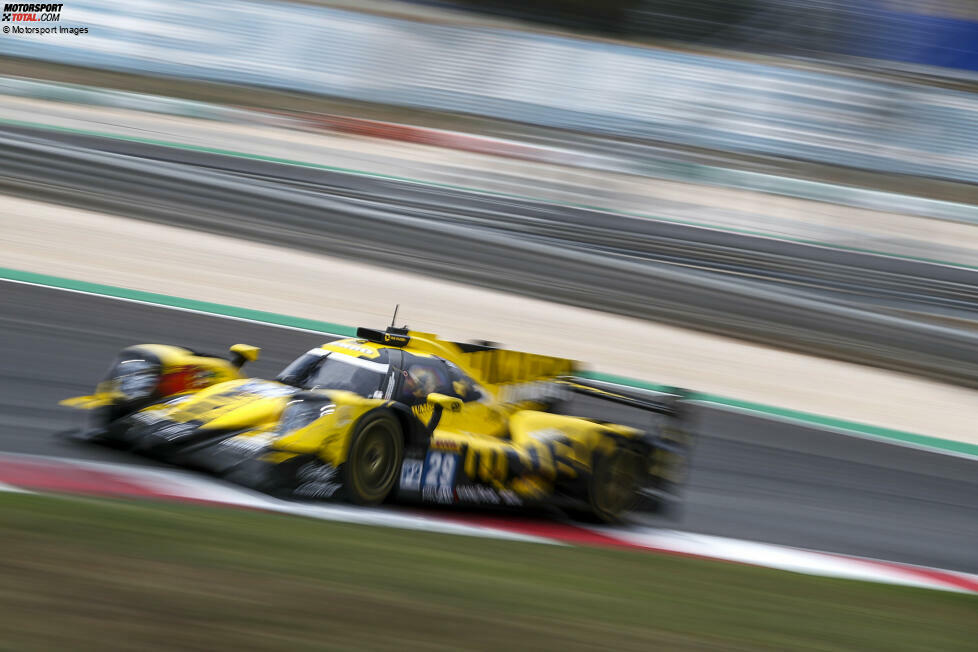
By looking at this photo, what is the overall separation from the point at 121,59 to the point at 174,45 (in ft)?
3.40

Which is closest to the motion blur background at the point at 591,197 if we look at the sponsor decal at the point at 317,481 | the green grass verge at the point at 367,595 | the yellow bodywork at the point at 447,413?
the green grass verge at the point at 367,595

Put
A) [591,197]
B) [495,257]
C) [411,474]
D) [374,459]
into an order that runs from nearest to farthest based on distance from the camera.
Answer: [374,459] → [411,474] → [495,257] → [591,197]

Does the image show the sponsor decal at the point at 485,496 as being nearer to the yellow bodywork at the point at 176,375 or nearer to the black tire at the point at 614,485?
the black tire at the point at 614,485

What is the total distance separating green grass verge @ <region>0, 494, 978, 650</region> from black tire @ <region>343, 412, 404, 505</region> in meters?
0.64

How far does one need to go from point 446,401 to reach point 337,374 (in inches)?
23.8

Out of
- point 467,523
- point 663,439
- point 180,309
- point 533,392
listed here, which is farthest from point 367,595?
point 180,309

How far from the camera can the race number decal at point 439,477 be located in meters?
6.14

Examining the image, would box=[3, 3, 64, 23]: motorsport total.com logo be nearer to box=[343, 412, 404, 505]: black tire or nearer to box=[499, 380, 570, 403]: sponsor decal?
box=[499, 380, 570, 403]: sponsor decal

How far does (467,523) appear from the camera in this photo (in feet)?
20.2

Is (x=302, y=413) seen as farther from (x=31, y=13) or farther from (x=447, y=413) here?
(x=31, y=13)

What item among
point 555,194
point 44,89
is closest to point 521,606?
point 555,194

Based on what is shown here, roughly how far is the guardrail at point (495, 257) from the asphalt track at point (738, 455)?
10.0 ft

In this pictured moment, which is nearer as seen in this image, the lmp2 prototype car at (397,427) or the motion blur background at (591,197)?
the lmp2 prototype car at (397,427)

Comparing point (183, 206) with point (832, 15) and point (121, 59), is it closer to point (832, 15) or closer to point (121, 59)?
point (121, 59)
